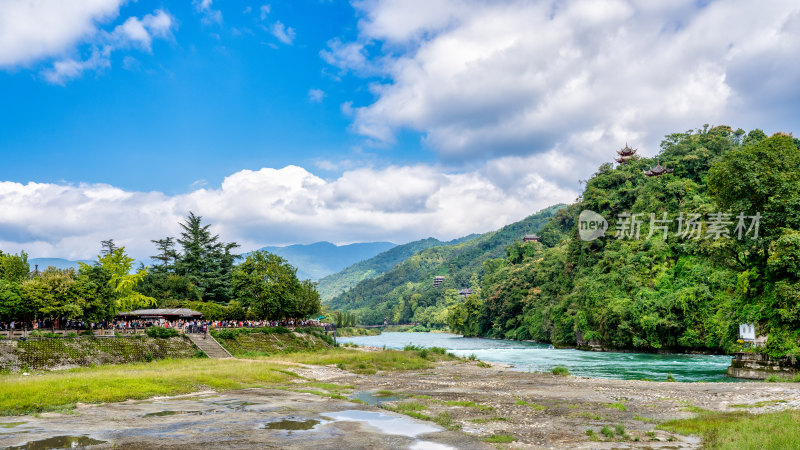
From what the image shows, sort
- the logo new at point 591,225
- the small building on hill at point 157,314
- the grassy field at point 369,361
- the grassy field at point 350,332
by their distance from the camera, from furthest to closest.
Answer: the grassy field at point 350,332 → the logo new at point 591,225 → the small building on hill at point 157,314 → the grassy field at point 369,361

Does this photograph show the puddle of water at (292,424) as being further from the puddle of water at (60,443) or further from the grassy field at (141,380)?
the grassy field at (141,380)

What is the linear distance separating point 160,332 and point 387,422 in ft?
127

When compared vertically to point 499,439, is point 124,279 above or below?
above

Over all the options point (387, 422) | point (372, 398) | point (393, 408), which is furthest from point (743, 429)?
point (372, 398)

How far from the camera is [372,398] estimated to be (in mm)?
32125

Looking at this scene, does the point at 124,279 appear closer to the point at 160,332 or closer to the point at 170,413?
the point at 160,332

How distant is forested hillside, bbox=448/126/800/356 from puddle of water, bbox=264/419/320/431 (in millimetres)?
38032

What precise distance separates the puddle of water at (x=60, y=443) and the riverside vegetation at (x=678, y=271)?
4626 centimetres

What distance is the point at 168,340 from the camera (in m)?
53.8

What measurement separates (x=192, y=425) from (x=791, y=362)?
44638mm

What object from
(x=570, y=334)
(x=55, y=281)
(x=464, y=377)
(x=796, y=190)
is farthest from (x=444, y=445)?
(x=570, y=334)

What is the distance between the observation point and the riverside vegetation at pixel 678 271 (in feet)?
141

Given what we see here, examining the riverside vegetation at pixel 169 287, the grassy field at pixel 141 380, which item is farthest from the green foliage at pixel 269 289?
the grassy field at pixel 141 380

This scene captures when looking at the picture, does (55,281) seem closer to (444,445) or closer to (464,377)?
(464,377)
